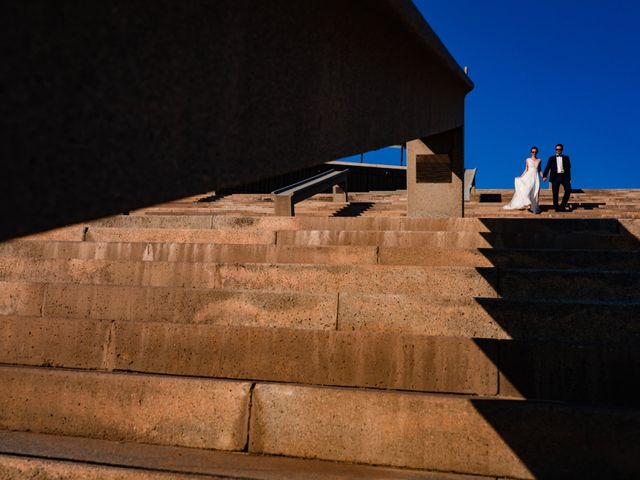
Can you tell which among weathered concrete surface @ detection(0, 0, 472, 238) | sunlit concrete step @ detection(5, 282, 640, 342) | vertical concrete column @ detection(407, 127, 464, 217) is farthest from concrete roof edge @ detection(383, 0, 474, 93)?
vertical concrete column @ detection(407, 127, 464, 217)

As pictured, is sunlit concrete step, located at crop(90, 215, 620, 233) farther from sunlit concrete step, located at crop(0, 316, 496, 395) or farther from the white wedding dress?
the white wedding dress

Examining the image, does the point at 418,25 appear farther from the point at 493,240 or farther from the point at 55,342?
the point at 55,342

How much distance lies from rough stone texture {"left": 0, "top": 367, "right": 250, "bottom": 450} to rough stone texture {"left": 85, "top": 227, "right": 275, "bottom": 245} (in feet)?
8.45

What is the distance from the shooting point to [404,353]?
2.93 m

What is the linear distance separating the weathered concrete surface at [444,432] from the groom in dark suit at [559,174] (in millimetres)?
9138

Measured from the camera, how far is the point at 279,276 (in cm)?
404

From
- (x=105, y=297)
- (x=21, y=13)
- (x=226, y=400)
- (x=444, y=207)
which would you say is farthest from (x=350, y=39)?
(x=444, y=207)

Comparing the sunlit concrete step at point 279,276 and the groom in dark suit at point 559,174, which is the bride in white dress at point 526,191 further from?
the sunlit concrete step at point 279,276

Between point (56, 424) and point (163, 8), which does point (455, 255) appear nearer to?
point (56, 424)

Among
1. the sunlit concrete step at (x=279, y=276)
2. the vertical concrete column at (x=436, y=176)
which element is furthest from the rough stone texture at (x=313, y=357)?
the vertical concrete column at (x=436, y=176)

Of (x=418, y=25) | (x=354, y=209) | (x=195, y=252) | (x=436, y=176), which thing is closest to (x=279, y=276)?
(x=195, y=252)

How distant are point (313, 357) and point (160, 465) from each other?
0.97 metres

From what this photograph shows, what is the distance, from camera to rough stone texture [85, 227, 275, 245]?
5340 mm

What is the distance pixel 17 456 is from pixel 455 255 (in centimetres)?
328
